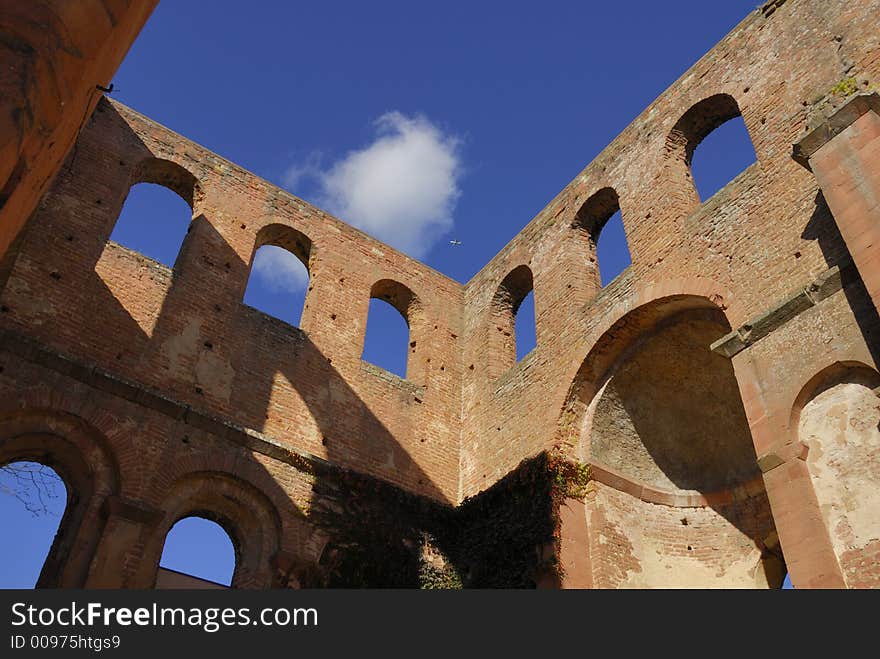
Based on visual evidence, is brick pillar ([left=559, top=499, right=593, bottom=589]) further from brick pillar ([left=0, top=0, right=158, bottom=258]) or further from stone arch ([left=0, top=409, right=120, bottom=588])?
brick pillar ([left=0, top=0, right=158, bottom=258])

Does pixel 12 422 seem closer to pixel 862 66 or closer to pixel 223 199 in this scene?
pixel 223 199

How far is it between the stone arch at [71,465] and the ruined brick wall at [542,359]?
4cm

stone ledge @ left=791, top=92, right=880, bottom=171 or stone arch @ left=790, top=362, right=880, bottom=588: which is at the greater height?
stone ledge @ left=791, top=92, right=880, bottom=171

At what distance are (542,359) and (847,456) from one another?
232 inches

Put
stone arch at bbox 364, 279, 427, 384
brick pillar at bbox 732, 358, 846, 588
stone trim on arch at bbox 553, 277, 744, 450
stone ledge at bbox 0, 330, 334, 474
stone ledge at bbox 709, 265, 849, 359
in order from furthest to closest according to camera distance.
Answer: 1. stone arch at bbox 364, 279, 427, 384
2. stone trim on arch at bbox 553, 277, 744, 450
3. stone ledge at bbox 0, 330, 334, 474
4. stone ledge at bbox 709, 265, 849, 359
5. brick pillar at bbox 732, 358, 846, 588

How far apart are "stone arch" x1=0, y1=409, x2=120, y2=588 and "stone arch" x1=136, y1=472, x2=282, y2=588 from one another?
83 centimetres

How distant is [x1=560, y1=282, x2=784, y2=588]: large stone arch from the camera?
33.6ft

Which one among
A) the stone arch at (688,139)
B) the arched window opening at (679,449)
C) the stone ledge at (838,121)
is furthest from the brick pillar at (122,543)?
the stone ledge at (838,121)

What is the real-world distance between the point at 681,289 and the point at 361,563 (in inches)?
224

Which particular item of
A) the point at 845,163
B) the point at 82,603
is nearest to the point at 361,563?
the point at 82,603

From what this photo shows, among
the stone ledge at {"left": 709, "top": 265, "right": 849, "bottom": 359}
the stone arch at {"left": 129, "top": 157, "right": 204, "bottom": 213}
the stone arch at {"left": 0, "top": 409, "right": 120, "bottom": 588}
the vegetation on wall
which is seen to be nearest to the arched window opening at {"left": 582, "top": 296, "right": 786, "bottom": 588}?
the vegetation on wall

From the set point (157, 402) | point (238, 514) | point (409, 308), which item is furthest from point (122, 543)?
point (409, 308)

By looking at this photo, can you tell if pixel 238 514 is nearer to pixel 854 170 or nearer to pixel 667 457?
pixel 667 457

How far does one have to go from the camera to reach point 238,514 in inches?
406
